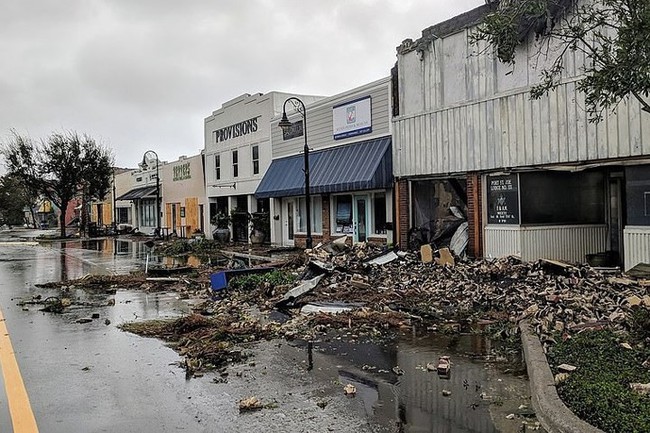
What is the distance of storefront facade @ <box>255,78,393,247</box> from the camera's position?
69.4ft

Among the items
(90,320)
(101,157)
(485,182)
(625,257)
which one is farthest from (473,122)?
(101,157)

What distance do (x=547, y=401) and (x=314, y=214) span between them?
2150cm

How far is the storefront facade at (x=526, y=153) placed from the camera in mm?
13203

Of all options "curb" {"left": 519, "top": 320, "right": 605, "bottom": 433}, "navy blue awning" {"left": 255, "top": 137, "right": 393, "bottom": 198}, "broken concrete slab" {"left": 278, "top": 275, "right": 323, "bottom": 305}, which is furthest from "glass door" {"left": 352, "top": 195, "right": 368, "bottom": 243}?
"curb" {"left": 519, "top": 320, "right": 605, "bottom": 433}

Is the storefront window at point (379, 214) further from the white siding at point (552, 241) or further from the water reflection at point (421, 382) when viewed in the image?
the water reflection at point (421, 382)

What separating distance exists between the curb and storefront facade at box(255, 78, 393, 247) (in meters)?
13.9

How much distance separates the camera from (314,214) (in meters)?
26.5

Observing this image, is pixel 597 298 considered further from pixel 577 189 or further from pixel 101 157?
pixel 101 157

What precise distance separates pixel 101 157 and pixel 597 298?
50313 millimetres

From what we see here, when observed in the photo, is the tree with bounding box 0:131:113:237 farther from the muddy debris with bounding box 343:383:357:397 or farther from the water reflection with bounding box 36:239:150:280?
the muddy debris with bounding box 343:383:357:397

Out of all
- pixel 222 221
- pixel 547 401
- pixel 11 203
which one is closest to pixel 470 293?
pixel 547 401

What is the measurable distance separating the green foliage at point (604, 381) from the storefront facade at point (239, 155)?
24321 millimetres

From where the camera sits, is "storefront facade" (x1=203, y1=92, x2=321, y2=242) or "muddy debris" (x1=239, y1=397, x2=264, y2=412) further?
"storefront facade" (x1=203, y1=92, x2=321, y2=242)

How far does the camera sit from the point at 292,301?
11.9m
